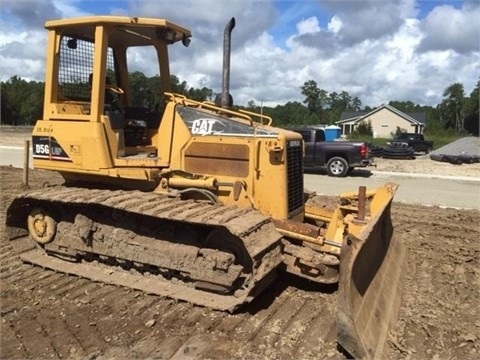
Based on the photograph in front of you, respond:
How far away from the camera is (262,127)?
6.02m

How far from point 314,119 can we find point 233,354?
89677mm

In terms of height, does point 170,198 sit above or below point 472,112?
below

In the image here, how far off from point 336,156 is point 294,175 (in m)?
12.7

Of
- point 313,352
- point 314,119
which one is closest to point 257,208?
point 313,352

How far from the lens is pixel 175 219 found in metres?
5.08

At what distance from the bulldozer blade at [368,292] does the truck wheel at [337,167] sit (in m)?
12.3

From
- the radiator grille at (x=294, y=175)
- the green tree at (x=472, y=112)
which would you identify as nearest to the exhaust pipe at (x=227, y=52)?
the radiator grille at (x=294, y=175)

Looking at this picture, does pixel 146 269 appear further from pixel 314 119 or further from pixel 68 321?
pixel 314 119

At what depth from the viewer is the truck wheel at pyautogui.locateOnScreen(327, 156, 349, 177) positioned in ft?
59.9

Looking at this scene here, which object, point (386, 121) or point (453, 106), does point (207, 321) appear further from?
point (453, 106)

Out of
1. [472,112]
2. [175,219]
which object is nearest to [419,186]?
[175,219]

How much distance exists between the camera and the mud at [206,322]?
4316mm

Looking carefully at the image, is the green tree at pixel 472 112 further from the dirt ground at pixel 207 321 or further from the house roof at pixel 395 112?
the dirt ground at pixel 207 321

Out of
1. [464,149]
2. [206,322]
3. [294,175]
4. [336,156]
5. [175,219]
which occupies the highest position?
[464,149]
